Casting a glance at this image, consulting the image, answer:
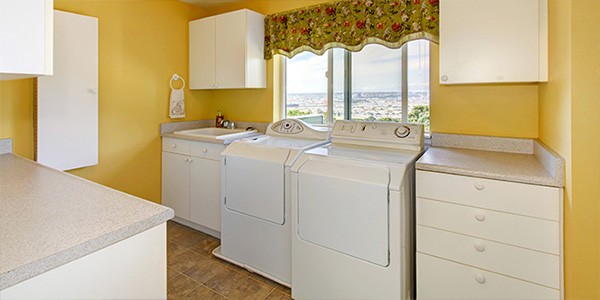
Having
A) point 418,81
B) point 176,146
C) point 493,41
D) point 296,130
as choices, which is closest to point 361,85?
point 418,81

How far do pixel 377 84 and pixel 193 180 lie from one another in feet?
6.23

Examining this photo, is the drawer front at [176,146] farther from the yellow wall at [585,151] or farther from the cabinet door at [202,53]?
the yellow wall at [585,151]

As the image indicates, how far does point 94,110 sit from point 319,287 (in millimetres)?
2308

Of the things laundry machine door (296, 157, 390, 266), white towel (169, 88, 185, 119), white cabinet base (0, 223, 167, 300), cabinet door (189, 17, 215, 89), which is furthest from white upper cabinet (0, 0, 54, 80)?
white towel (169, 88, 185, 119)

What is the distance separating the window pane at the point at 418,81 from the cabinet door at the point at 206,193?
170 cm

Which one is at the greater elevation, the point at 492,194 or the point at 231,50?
the point at 231,50

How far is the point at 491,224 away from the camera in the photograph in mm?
1542

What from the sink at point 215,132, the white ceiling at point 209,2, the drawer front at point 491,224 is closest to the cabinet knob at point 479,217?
the drawer front at point 491,224

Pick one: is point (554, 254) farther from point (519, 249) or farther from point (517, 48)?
point (517, 48)

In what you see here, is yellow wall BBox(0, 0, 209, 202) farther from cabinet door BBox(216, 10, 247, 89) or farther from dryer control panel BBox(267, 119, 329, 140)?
dryer control panel BBox(267, 119, 329, 140)

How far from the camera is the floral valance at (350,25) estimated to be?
7.32ft

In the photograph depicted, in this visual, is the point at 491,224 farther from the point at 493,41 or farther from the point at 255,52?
the point at 255,52

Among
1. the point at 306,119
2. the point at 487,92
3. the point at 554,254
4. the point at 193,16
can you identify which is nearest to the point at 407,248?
the point at 554,254

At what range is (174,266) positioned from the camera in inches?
95.3
